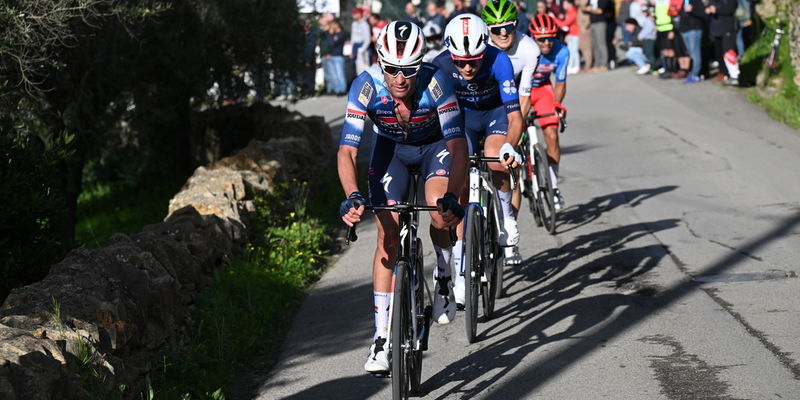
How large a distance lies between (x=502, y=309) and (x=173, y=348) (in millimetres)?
2516

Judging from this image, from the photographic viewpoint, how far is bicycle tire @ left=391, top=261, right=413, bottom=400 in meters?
6.18

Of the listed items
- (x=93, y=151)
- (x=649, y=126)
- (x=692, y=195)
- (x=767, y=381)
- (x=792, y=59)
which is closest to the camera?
(x=767, y=381)

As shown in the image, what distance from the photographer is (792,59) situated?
67.7 ft

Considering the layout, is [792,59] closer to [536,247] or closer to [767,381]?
[536,247]

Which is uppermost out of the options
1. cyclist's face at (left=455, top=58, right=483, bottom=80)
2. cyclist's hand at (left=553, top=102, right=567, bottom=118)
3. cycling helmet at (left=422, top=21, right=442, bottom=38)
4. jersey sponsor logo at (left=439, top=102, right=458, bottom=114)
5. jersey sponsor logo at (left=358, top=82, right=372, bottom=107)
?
jersey sponsor logo at (left=358, top=82, right=372, bottom=107)

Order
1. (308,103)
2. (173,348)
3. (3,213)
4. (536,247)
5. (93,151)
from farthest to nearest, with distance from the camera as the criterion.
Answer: (308,103) → (93,151) → (536,247) → (3,213) → (173,348)

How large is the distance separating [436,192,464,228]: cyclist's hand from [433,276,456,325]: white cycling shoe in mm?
1286

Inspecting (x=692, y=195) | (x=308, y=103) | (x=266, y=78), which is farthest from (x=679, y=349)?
(x=308, y=103)

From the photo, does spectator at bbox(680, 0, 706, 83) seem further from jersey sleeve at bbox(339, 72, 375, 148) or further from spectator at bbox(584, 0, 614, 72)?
jersey sleeve at bbox(339, 72, 375, 148)

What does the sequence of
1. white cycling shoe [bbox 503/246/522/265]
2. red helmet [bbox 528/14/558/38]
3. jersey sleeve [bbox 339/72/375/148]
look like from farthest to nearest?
red helmet [bbox 528/14/558/38] → white cycling shoe [bbox 503/246/522/265] → jersey sleeve [bbox 339/72/375/148]

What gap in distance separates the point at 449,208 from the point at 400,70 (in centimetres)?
95

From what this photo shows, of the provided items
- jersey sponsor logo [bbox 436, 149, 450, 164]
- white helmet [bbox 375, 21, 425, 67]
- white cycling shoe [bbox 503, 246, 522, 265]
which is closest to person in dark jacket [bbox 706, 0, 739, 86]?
white cycling shoe [bbox 503, 246, 522, 265]

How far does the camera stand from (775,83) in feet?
71.1

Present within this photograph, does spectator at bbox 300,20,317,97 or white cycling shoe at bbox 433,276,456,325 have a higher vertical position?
spectator at bbox 300,20,317,97
